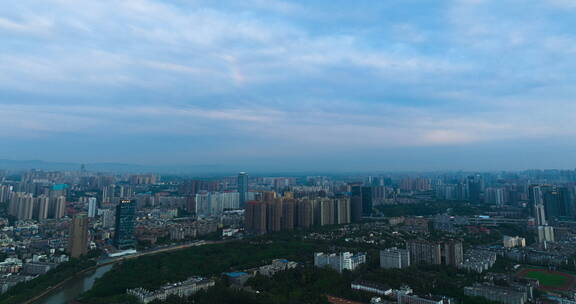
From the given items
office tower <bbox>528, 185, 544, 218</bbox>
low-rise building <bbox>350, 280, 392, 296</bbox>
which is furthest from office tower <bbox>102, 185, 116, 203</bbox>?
office tower <bbox>528, 185, 544, 218</bbox>

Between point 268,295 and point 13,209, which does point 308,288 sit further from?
point 13,209

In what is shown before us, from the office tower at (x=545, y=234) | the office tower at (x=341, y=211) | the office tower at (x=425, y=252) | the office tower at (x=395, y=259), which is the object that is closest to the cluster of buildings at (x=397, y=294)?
the office tower at (x=395, y=259)

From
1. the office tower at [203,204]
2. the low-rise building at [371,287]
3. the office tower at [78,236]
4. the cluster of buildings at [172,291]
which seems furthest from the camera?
the office tower at [203,204]

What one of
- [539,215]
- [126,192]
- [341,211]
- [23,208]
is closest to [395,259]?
[341,211]

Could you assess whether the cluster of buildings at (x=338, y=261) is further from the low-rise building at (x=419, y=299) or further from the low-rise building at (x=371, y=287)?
the low-rise building at (x=419, y=299)

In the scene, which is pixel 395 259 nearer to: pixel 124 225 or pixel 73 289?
pixel 73 289

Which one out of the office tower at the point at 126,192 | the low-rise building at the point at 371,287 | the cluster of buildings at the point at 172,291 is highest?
the office tower at the point at 126,192
